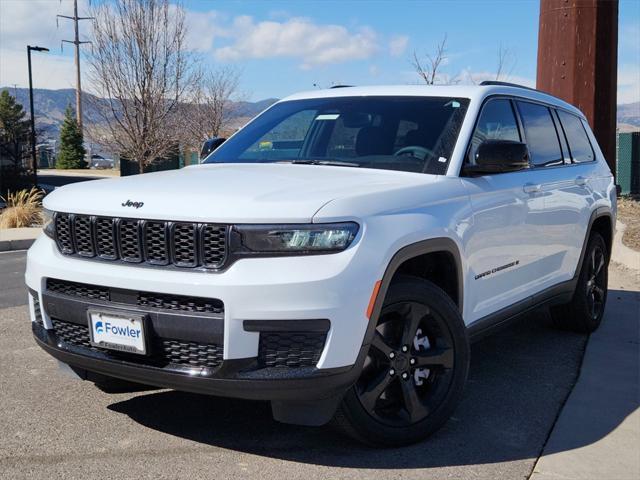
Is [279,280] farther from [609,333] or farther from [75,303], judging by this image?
[609,333]

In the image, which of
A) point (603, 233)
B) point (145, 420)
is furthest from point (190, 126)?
point (145, 420)

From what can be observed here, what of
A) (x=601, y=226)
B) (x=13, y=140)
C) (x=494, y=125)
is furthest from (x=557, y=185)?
(x=13, y=140)

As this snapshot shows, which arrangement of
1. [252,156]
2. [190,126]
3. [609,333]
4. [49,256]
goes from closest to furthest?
[49,256]
[252,156]
[609,333]
[190,126]

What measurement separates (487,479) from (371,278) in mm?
1121

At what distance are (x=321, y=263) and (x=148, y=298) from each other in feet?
2.70

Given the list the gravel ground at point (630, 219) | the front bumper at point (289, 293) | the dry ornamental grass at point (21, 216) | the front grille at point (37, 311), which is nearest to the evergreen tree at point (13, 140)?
the dry ornamental grass at point (21, 216)

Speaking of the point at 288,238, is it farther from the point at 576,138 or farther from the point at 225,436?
the point at 576,138

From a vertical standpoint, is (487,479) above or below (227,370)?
below

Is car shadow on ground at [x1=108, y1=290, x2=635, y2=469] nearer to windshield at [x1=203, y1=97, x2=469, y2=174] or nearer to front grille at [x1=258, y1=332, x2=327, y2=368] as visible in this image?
front grille at [x1=258, y1=332, x2=327, y2=368]

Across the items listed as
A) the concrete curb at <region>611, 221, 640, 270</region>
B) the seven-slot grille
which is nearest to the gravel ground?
the concrete curb at <region>611, 221, 640, 270</region>

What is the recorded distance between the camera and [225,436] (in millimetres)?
3982

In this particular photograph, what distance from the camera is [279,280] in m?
3.19

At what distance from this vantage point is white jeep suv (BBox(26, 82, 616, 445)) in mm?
3256

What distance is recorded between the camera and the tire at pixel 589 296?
6223 mm
